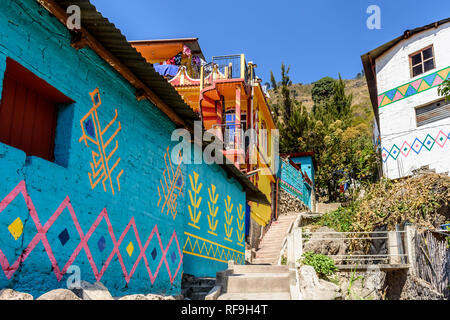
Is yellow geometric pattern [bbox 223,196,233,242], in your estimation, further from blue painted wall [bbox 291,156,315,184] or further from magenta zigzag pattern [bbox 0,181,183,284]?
blue painted wall [bbox 291,156,315,184]

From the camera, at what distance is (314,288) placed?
7340mm

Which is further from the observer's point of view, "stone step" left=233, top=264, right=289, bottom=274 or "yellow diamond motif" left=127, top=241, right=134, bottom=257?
"stone step" left=233, top=264, right=289, bottom=274

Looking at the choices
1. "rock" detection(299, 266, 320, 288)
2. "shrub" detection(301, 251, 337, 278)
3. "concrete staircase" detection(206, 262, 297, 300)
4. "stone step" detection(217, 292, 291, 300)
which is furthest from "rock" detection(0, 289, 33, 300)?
"shrub" detection(301, 251, 337, 278)

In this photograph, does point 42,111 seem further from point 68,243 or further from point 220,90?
point 220,90

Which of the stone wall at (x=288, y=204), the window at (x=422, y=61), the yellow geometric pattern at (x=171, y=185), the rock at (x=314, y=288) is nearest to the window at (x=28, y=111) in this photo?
the yellow geometric pattern at (x=171, y=185)

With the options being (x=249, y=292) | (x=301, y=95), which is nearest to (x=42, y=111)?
(x=249, y=292)

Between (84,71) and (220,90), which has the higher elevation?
(220,90)

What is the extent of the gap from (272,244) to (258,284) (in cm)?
978

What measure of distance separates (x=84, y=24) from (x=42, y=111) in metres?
1.19

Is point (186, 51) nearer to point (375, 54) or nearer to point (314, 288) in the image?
point (375, 54)

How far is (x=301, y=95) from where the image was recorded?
7400 centimetres

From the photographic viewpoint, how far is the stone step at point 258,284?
28.9 feet

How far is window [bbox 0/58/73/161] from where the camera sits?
4684 mm

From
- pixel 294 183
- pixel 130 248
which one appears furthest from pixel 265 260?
pixel 130 248
